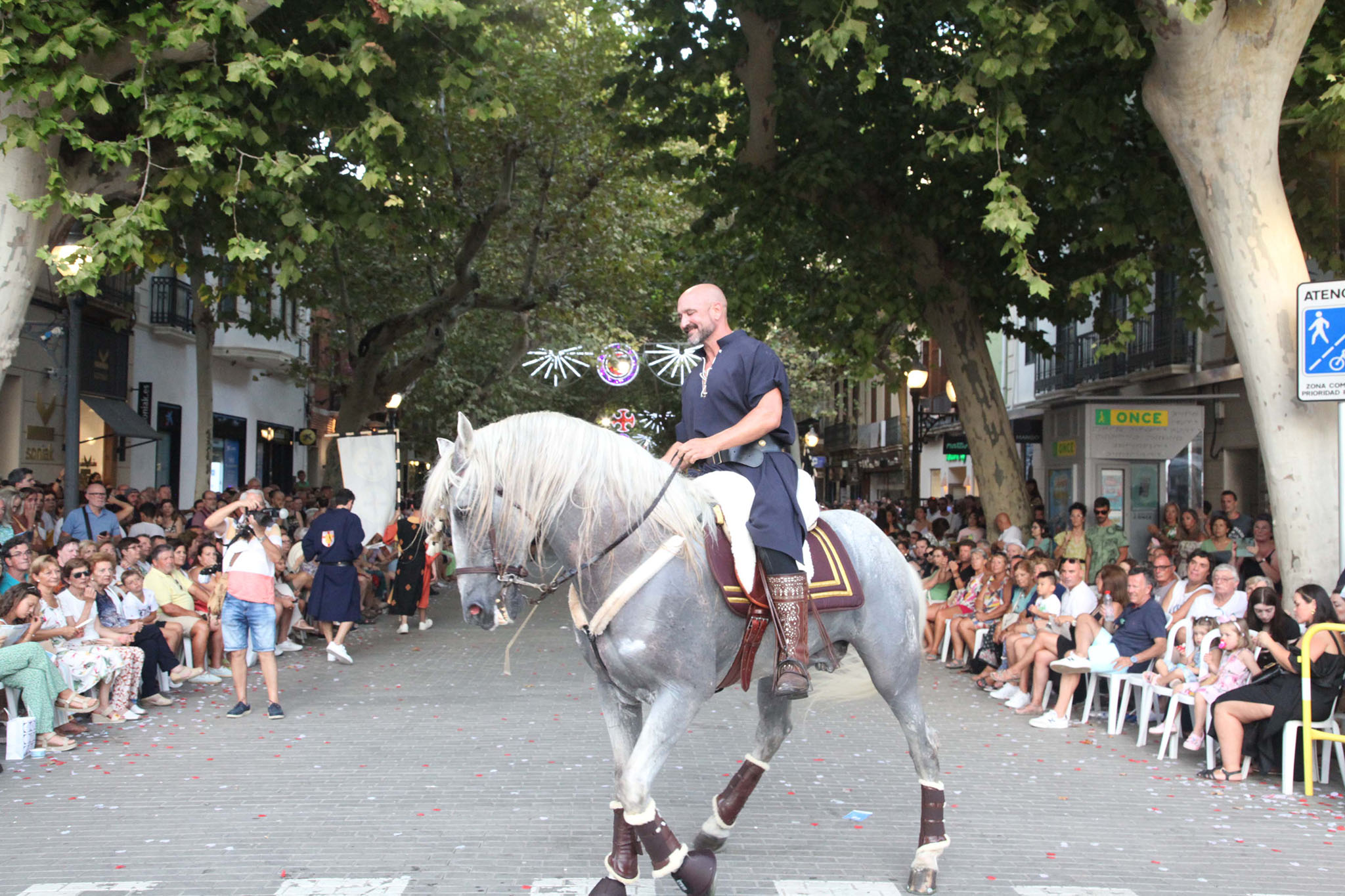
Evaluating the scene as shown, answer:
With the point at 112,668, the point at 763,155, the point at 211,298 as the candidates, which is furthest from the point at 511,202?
the point at 112,668

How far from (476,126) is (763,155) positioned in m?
7.39

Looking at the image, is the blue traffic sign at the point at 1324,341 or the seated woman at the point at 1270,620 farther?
the blue traffic sign at the point at 1324,341

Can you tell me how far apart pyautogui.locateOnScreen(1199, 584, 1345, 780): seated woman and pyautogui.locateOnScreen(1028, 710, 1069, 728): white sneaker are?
1866 millimetres

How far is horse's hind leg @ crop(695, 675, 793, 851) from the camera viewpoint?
5859mm

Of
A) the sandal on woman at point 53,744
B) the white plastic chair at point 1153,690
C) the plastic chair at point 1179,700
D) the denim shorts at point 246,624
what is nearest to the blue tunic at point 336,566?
the denim shorts at point 246,624

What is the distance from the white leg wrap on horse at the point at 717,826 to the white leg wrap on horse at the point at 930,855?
0.89 meters

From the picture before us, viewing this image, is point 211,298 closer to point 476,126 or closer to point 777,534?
point 777,534

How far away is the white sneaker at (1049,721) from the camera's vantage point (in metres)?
10.0

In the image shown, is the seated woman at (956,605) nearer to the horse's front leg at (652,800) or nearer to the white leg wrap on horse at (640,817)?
the horse's front leg at (652,800)

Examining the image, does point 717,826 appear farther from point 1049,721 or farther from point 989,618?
point 989,618

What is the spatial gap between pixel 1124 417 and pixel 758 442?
12882mm

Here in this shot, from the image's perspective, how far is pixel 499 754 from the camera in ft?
27.9

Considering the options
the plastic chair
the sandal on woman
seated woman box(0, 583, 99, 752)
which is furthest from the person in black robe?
the plastic chair

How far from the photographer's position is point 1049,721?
10.1 metres
